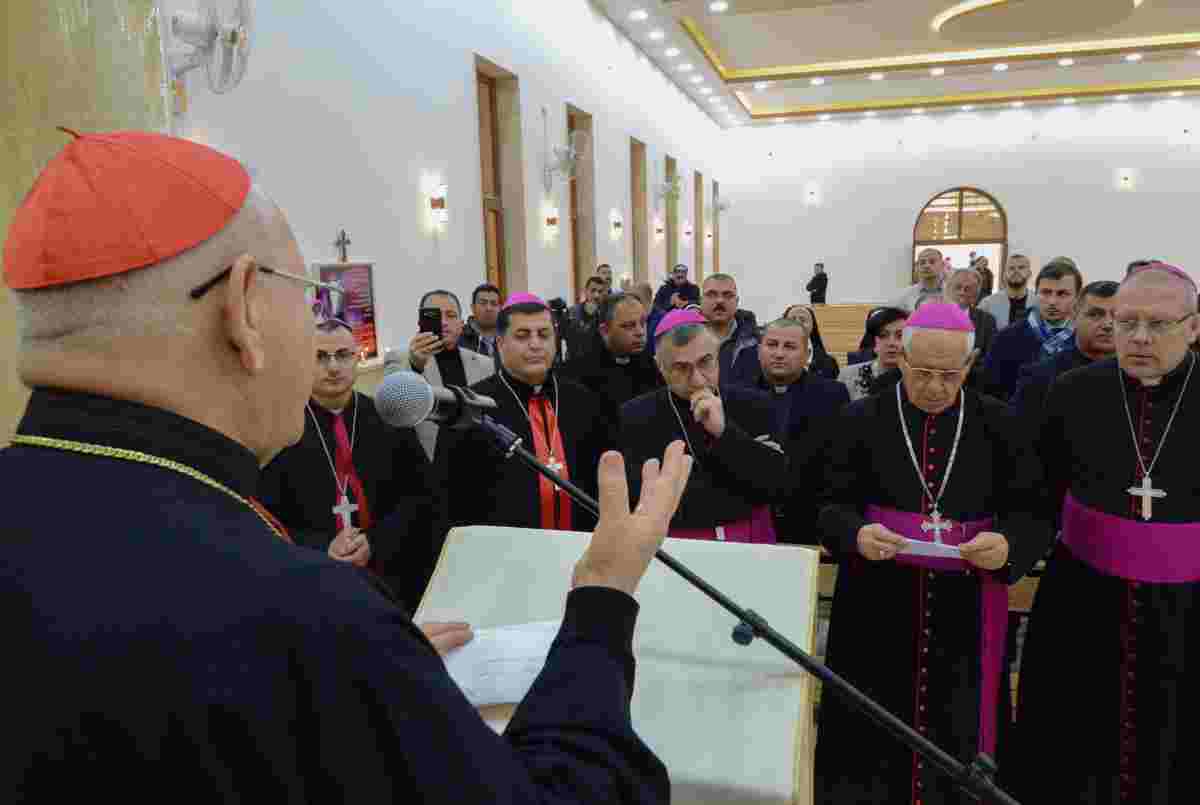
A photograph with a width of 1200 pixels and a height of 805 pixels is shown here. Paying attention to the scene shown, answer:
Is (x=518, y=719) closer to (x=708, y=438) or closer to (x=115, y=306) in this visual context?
(x=115, y=306)

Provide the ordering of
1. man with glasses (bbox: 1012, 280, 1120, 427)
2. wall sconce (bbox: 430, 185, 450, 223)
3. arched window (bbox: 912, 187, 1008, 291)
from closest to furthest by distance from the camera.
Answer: man with glasses (bbox: 1012, 280, 1120, 427)
wall sconce (bbox: 430, 185, 450, 223)
arched window (bbox: 912, 187, 1008, 291)

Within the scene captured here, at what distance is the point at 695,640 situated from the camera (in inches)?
59.4

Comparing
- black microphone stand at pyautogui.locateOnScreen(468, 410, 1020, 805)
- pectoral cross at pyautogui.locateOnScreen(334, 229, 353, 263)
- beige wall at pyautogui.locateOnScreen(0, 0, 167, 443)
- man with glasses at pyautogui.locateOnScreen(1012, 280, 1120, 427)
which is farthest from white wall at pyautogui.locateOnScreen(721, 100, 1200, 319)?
black microphone stand at pyautogui.locateOnScreen(468, 410, 1020, 805)

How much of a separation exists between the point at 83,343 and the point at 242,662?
364 mm

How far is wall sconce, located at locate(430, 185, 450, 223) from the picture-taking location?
770cm

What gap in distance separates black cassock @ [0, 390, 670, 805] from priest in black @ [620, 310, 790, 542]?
2.10m

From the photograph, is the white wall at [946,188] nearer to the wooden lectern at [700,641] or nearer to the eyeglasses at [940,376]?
the eyeglasses at [940,376]

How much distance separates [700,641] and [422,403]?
67 centimetres

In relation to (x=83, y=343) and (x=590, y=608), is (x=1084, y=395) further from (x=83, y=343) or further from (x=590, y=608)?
(x=83, y=343)

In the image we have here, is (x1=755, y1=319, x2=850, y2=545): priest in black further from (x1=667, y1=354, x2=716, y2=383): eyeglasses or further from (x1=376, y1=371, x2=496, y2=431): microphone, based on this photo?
(x1=376, y1=371, x2=496, y2=431): microphone

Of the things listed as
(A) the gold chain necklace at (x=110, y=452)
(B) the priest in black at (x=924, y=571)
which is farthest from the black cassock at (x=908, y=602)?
(A) the gold chain necklace at (x=110, y=452)

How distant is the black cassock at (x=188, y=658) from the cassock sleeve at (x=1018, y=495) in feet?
7.31

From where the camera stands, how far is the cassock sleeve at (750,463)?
290 centimetres

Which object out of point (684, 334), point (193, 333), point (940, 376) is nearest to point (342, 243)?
point (684, 334)
